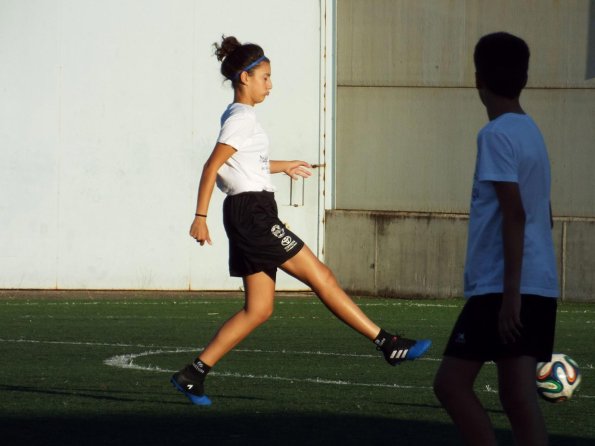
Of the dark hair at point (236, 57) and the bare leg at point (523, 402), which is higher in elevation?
the dark hair at point (236, 57)

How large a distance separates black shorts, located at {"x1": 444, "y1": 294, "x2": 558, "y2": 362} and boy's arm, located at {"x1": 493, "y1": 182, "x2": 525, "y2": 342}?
7cm

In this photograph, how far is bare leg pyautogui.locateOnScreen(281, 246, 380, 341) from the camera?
7.75 meters

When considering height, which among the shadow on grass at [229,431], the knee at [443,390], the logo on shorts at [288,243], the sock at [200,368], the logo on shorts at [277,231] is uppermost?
the logo on shorts at [277,231]

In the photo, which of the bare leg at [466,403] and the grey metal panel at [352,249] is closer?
the bare leg at [466,403]

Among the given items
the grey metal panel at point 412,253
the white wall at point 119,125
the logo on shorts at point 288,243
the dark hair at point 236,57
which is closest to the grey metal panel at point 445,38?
the white wall at point 119,125

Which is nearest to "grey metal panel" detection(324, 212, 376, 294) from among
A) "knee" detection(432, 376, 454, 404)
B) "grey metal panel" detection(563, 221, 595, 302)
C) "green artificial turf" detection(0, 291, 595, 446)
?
"grey metal panel" detection(563, 221, 595, 302)

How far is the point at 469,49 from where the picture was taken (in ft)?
53.9

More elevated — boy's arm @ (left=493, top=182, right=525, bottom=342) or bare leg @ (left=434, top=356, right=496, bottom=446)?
boy's arm @ (left=493, top=182, right=525, bottom=342)

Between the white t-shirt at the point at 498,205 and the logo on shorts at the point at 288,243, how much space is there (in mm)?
2968

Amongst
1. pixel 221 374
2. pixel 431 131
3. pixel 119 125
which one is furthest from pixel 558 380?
pixel 119 125

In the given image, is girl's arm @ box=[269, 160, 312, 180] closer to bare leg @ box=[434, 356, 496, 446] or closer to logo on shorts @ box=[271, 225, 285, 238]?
logo on shorts @ box=[271, 225, 285, 238]

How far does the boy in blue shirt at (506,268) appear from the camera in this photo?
4664mm

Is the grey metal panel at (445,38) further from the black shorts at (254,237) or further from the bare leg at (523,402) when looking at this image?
the bare leg at (523,402)

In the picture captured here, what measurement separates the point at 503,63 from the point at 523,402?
44.7 inches
